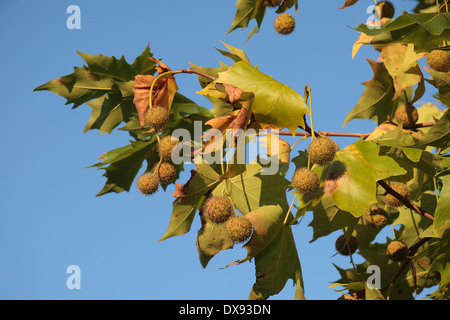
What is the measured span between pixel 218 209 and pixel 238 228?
4.9 inches

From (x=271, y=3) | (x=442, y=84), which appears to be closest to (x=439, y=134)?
(x=442, y=84)

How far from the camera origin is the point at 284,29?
347cm

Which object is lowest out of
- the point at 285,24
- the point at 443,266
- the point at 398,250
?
the point at 443,266

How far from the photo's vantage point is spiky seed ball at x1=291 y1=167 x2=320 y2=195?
258 centimetres

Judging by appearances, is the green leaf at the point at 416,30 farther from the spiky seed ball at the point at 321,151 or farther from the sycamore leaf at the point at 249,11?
the sycamore leaf at the point at 249,11

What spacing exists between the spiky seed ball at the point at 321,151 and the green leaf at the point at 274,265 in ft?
1.81

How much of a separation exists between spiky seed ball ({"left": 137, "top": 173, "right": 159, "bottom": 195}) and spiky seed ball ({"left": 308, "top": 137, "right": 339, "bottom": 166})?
2.68 feet

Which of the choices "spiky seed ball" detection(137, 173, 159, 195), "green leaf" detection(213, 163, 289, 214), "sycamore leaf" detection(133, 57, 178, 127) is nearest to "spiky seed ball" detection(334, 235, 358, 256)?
"green leaf" detection(213, 163, 289, 214)

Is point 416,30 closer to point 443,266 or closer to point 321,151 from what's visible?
point 321,151

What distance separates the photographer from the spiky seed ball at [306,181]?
258cm

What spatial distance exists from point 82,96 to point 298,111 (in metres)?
1.51

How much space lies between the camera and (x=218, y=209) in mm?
2635

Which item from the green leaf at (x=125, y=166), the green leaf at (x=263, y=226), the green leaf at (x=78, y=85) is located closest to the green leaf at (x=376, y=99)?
the green leaf at (x=263, y=226)
